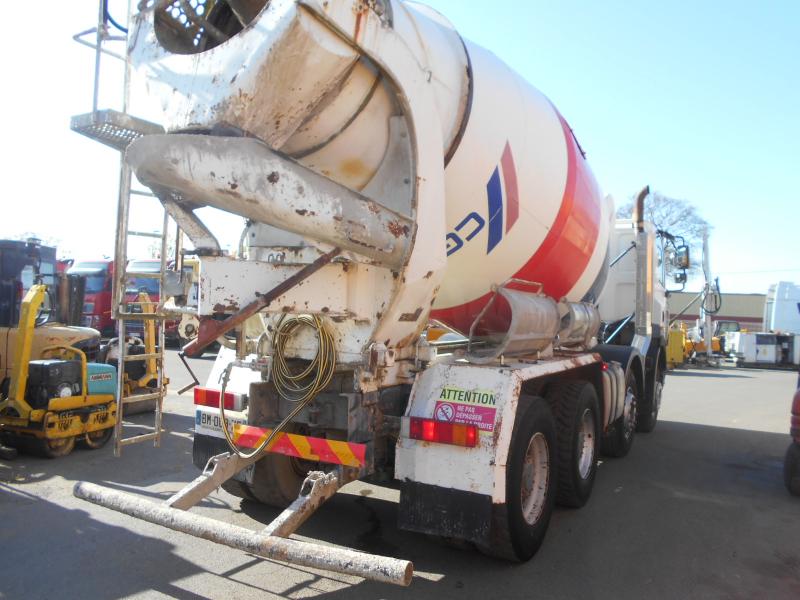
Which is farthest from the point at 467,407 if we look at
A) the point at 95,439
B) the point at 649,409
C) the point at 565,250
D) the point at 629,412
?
the point at 649,409

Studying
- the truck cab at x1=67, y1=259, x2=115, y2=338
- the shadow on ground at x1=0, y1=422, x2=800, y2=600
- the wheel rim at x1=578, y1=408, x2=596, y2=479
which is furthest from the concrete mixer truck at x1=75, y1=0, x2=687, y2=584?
the truck cab at x1=67, y1=259, x2=115, y2=338

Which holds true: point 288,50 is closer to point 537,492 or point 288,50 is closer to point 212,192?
point 212,192

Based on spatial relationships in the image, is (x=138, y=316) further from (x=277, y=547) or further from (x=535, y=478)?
(x=535, y=478)

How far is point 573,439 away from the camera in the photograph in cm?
508

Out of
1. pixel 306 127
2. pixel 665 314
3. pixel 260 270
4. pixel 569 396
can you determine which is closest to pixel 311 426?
pixel 260 270

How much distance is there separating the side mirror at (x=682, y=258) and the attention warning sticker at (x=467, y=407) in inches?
277

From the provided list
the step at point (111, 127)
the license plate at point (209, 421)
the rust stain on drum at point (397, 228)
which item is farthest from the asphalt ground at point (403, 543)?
the step at point (111, 127)

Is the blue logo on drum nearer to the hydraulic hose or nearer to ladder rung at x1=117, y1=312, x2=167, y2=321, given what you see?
the hydraulic hose

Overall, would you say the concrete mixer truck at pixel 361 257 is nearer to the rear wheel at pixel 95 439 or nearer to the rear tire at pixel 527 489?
the rear tire at pixel 527 489

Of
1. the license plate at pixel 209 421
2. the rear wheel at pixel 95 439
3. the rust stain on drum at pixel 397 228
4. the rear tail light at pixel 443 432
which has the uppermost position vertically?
the rust stain on drum at pixel 397 228

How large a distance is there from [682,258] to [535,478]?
658 cm

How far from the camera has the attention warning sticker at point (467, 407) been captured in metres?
3.69

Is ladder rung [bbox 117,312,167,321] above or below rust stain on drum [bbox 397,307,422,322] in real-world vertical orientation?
below

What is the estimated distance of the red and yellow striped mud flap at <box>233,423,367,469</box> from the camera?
363cm
